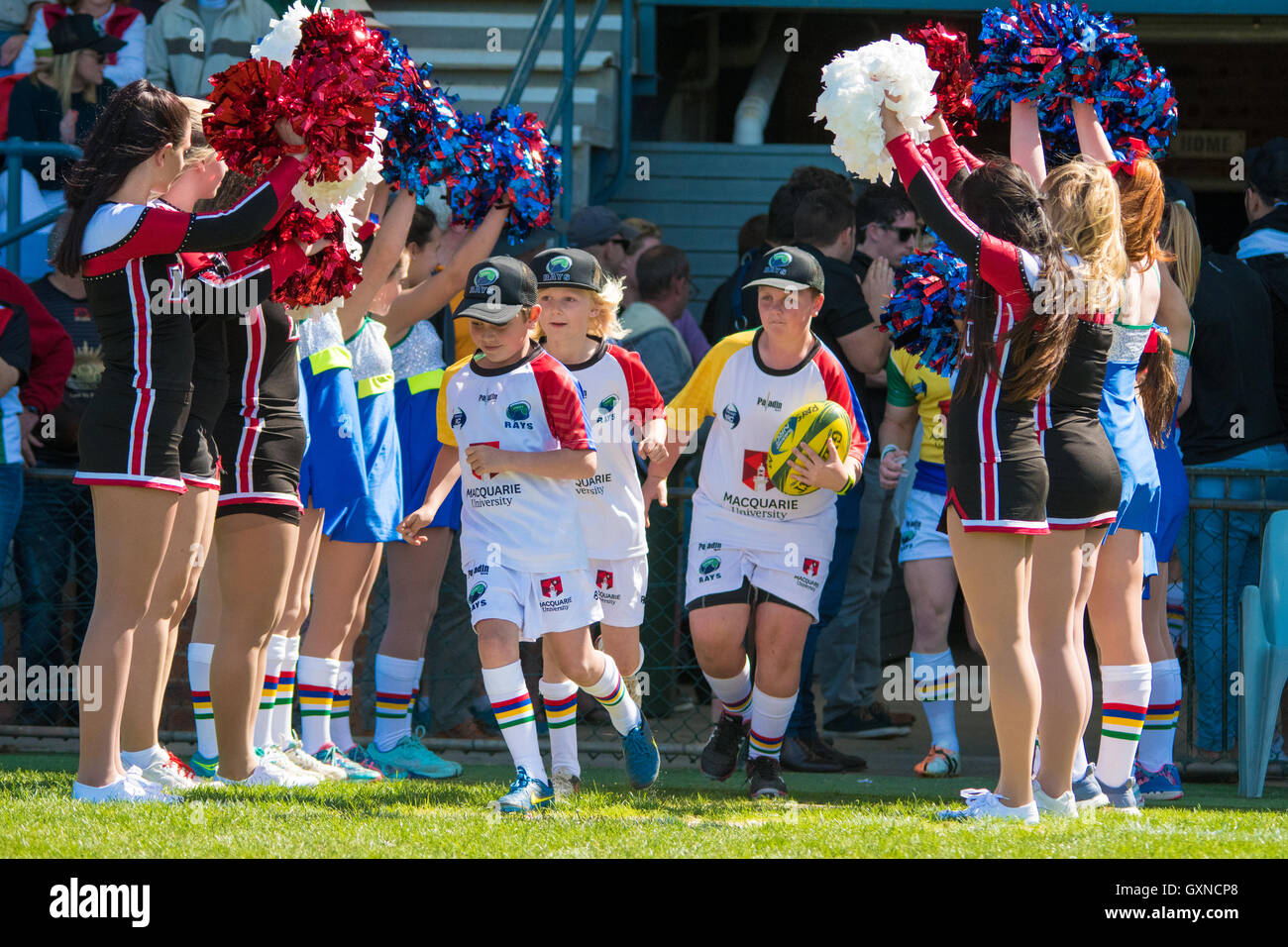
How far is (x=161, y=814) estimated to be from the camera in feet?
14.7

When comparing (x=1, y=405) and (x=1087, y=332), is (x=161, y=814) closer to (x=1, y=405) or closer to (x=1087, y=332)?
(x=1, y=405)

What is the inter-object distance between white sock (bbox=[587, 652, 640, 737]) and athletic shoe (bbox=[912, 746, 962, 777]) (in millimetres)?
1413

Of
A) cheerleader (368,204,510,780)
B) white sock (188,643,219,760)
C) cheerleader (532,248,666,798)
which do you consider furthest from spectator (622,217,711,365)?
white sock (188,643,219,760)

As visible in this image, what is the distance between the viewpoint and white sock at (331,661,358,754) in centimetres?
610

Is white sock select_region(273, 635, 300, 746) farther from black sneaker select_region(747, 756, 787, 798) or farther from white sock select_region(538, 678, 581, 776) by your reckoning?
black sneaker select_region(747, 756, 787, 798)

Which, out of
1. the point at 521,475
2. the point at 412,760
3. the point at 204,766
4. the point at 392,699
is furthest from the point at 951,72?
the point at 204,766

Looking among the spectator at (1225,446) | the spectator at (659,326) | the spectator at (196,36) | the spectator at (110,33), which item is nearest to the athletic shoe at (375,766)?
the spectator at (659,326)

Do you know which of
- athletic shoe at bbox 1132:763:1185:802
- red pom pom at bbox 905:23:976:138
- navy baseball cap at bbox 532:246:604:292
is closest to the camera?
red pom pom at bbox 905:23:976:138

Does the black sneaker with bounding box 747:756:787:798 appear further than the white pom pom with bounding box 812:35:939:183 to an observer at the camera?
A: Yes

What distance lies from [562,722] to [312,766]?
0.92 metres

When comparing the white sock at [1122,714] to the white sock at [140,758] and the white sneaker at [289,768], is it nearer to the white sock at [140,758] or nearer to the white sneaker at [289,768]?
the white sneaker at [289,768]
